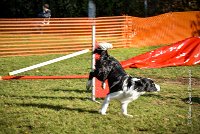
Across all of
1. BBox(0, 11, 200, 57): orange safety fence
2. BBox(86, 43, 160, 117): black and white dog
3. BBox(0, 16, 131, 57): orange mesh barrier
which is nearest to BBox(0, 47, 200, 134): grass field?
BBox(86, 43, 160, 117): black and white dog

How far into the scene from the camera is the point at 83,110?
678 cm

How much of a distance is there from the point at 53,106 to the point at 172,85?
140 inches

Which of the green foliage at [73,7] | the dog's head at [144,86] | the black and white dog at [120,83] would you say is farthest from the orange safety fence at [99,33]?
the dog's head at [144,86]

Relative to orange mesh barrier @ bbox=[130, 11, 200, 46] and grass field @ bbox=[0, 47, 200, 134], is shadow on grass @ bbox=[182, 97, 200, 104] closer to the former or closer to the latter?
grass field @ bbox=[0, 47, 200, 134]

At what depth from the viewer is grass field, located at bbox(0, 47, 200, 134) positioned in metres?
5.76

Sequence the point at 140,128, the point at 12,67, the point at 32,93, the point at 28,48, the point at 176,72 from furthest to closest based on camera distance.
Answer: the point at 28,48
the point at 12,67
the point at 176,72
the point at 32,93
the point at 140,128

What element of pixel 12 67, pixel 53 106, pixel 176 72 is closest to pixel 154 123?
pixel 53 106

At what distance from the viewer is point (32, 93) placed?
813cm

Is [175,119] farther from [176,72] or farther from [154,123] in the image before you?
[176,72]

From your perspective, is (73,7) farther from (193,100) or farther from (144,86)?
(144,86)

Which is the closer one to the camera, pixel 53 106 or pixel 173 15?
pixel 53 106

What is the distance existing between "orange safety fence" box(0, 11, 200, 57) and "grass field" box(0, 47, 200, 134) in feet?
22.4

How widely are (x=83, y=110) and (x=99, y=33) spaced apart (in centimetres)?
1144

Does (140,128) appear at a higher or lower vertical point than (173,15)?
lower
